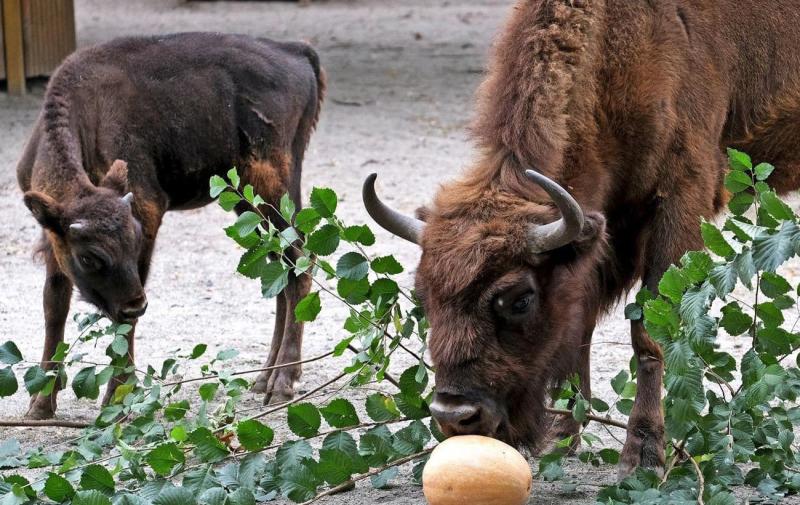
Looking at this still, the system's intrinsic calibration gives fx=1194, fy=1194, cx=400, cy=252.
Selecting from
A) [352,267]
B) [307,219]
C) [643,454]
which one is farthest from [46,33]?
[643,454]

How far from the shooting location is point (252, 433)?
13.0ft

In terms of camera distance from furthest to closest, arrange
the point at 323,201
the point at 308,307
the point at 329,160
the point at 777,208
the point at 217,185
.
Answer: the point at 329,160 < the point at 217,185 < the point at 308,307 < the point at 323,201 < the point at 777,208

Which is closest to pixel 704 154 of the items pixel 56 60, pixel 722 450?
pixel 722 450

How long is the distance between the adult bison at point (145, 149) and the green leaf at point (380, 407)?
5.34 ft

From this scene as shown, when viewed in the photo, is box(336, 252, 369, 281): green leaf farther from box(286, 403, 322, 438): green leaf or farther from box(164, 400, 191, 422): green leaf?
box(164, 400, 191, 422): green leaf

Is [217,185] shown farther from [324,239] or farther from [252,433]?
[252,433]

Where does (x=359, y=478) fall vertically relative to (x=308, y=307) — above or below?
below

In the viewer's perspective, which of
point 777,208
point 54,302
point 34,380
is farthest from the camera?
point 54,302

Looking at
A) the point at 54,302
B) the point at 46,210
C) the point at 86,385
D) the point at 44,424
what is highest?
the point at 46,210

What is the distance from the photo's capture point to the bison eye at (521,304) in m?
3.75

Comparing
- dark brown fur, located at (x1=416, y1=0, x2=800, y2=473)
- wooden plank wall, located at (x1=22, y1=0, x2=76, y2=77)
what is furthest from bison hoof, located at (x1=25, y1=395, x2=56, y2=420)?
wooden plank wall, located at (x1=22, y1=0, x2=76, y2=77)

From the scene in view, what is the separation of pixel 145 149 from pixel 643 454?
3.04 meters

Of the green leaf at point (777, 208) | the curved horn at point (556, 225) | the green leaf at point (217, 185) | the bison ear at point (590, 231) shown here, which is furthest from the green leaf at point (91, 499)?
the green leaf at point (777, 208)

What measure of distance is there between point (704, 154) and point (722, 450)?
1.25m
